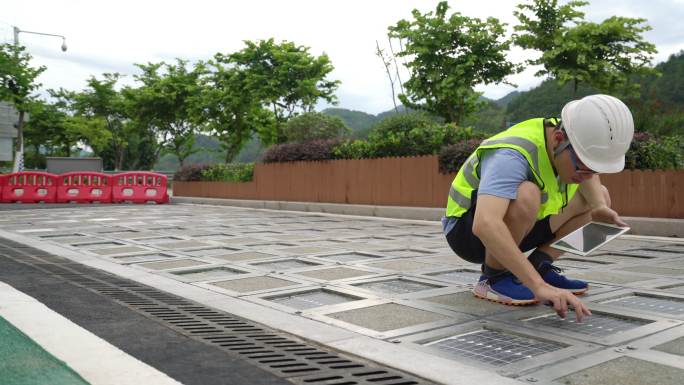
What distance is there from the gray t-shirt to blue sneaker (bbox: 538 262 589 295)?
0.83 meters

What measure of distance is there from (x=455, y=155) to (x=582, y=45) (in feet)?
32.8

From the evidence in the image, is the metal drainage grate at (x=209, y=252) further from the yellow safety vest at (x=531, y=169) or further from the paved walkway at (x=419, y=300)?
the yellow safety vest at (x=531, y=169)

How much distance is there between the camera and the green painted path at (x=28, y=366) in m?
2.23

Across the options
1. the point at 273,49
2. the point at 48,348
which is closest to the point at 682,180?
the point at 48,348

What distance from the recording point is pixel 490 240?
2.82 metres

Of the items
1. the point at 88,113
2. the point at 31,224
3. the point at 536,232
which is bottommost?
the point at 31,224

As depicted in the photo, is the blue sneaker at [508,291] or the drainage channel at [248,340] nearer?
the drainage channel at [248,340]

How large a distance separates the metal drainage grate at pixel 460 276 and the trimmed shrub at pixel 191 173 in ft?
57.0

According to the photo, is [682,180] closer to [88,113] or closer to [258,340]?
[258,340]

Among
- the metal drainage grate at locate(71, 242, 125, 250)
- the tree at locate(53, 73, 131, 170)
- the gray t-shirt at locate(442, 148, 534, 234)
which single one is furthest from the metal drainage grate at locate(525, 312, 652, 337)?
the tree at locate(53, 73, 131, 170)

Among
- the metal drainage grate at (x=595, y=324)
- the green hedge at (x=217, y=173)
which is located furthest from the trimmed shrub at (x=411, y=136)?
the metal drainage grate at (x=595, y=324)

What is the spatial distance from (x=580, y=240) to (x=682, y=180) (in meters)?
6.44

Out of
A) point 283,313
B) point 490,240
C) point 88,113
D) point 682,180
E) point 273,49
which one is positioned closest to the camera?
point 490,240

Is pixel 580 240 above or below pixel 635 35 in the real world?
below
